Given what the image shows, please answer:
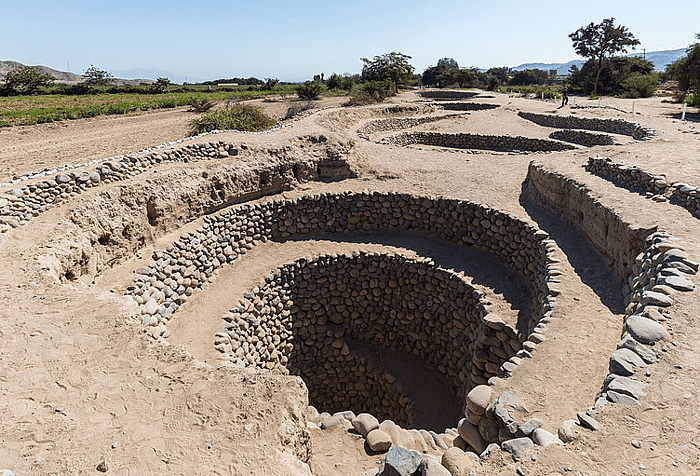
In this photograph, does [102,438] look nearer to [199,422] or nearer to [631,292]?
[199,422]

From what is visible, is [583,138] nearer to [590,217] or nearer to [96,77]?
[590,217]

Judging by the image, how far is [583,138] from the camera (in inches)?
727

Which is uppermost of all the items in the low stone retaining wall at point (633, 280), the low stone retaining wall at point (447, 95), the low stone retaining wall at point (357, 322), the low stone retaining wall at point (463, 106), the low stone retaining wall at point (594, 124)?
the low stone retaining wall at point (447, 95)

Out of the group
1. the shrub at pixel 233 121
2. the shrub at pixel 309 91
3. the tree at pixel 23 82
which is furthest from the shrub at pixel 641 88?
the tree at pixel 23 82

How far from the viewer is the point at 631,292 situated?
19.3 ft

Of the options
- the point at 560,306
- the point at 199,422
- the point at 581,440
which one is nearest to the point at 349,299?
the point at 560,306

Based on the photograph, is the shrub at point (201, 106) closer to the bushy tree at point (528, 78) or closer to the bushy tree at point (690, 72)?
the bushy tree at point (690, 72)

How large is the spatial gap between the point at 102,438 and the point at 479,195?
9537mm

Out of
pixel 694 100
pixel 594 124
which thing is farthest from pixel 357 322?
pixel 694 100

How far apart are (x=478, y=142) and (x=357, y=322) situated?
13.2 m

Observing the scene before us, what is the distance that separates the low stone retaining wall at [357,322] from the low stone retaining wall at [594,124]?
12346 mm

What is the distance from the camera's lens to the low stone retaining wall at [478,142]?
1770 cm

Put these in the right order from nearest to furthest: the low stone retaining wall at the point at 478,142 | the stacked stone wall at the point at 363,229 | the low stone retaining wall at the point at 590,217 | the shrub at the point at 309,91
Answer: the low stone retaining wall at the point at 590,217 < the stacked stone wall at the point at 363,229 < the low stone retaining wall at the point at 478,142 < the shrub at the point at 309,91

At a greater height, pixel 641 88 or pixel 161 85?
pixel 161 85
